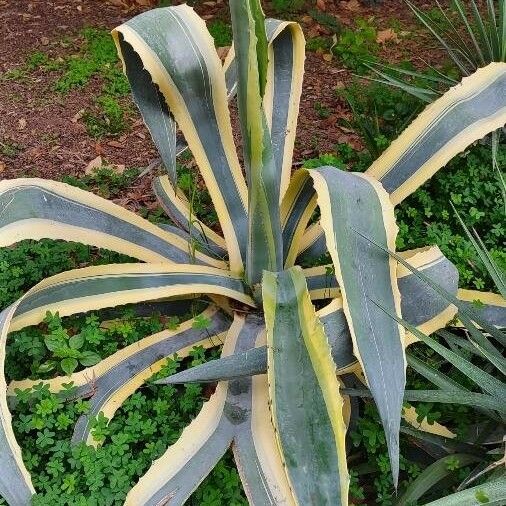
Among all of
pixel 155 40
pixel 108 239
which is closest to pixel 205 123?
pixel 155 40

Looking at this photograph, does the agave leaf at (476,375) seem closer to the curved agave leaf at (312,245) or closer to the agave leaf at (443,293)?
the agave leaf at (443,293)

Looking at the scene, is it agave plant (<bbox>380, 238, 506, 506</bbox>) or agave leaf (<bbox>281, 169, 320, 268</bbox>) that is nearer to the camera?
agave plant (<bbox>380, 238, 506, 506</bbox>)

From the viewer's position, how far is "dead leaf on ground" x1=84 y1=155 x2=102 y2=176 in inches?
101

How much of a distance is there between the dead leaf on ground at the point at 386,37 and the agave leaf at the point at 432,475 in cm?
233

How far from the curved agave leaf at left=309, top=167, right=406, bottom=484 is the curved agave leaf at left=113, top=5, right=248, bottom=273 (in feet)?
1.25

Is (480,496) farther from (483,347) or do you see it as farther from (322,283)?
(322,283)

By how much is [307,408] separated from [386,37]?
256 cm

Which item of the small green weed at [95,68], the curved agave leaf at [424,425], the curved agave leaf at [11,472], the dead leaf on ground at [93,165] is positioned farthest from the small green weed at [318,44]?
the curved agave leaf at [11,472]

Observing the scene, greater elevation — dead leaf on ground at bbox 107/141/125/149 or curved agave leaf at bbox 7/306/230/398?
dead leaf on ground at bbox 107/141/125/149

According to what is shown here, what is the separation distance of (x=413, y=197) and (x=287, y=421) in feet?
4.04

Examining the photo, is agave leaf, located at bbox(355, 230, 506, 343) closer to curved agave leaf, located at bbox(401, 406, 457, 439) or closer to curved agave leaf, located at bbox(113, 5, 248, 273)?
curved agave leaf, located at bbox(401, 406, 457, 439)

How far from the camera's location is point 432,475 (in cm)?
148

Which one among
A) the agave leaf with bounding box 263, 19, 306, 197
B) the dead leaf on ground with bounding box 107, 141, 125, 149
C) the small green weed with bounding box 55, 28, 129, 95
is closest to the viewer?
the agave leaf with bounding box 263, 19, 306, 197

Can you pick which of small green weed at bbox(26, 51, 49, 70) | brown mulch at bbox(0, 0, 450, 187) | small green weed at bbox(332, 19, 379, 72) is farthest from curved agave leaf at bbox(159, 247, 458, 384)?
small green weed at bbox(26, 51, 49, 70)
